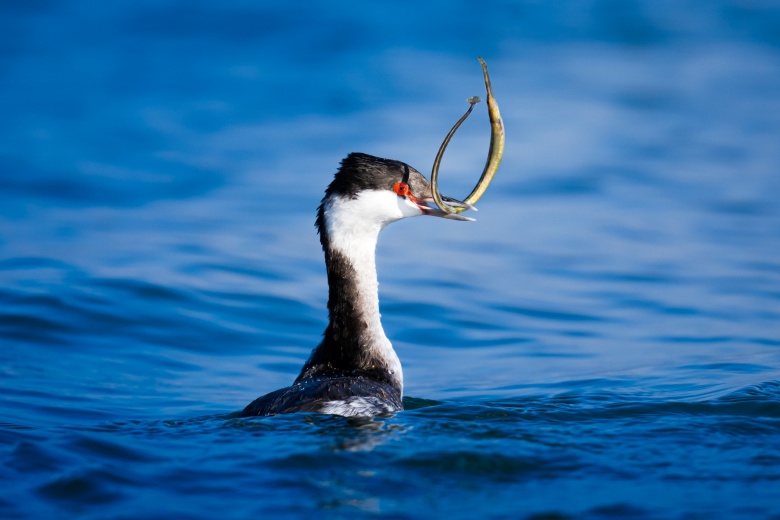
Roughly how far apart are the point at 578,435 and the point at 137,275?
6.74 metres

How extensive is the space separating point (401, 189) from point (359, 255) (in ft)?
1.84

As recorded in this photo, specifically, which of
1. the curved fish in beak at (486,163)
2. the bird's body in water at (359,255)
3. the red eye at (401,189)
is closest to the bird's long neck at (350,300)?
the bird's body in water at (359,255)

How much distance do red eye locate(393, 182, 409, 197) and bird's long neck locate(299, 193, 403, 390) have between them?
0.28m

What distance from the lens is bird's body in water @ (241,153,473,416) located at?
7.49 m

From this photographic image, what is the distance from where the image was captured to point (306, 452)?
590 cm

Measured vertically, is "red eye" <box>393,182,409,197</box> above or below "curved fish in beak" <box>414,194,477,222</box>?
above

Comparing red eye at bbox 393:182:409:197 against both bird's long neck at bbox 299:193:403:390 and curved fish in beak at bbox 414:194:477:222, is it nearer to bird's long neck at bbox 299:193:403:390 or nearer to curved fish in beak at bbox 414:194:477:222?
curved fish in beak at bbox 414:194:477:222

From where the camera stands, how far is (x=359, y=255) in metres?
7.70

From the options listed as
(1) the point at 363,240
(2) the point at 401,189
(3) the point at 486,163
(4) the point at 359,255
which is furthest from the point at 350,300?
(3) the point at 486,163

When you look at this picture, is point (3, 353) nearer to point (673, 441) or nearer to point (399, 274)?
point (399, 274)

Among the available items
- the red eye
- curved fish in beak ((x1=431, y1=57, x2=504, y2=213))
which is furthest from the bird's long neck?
curved fish in beak ((x1=431, y1=57, x2=504, y2=213))

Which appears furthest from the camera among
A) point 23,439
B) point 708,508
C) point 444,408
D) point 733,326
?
point 733,326

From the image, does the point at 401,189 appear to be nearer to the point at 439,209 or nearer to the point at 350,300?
the point at 439,209

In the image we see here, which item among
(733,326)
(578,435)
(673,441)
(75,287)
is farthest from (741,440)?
(75,287)
